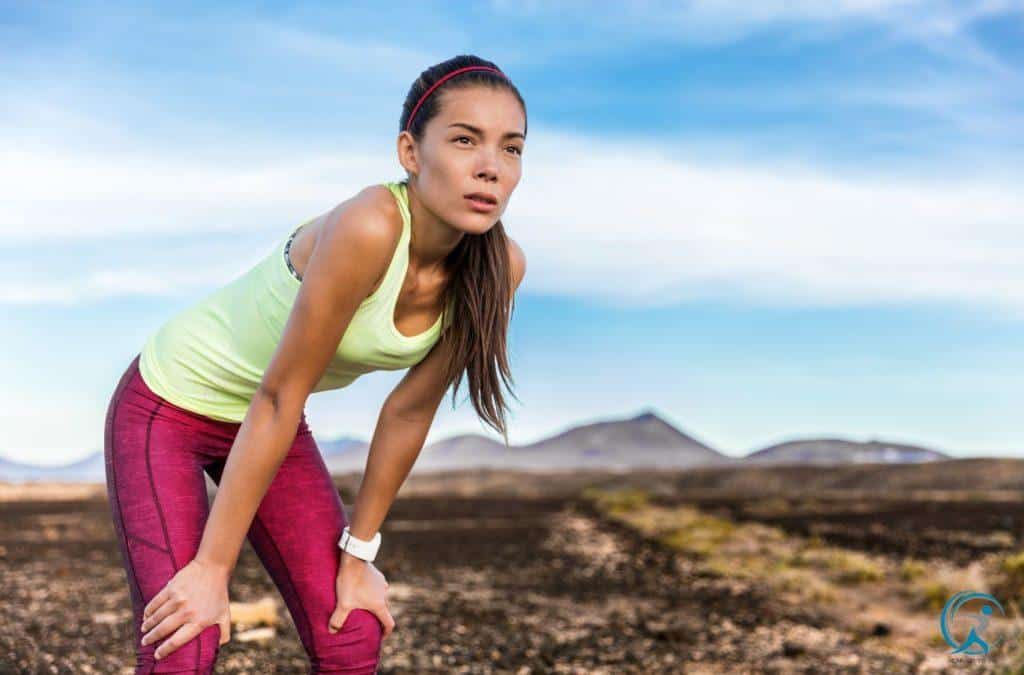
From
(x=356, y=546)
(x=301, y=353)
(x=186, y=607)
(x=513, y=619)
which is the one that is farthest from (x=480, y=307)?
(x=513, y=619)

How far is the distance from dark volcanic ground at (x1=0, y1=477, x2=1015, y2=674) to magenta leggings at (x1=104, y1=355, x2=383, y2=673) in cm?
352

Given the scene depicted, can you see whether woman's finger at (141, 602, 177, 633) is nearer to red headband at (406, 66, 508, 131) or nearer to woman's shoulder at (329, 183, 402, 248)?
Result: woman's shoulder at (329, 183, 402, 248)

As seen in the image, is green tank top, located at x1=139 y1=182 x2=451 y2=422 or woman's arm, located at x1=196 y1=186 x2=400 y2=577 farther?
green tank top, located at x1=139 y1=182 x2=451 y2=422

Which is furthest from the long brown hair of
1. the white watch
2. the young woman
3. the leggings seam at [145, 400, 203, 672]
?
the leggings seam at [145, 400, 203, 672]

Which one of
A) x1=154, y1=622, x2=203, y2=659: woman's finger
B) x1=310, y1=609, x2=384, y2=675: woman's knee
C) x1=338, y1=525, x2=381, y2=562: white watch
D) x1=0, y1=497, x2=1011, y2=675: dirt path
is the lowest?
x1=0, y1=497, x2=1011, y2=675: dirt path

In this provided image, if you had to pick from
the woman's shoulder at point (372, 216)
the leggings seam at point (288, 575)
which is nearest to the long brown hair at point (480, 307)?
the woman's shoulder at point (372, 216)

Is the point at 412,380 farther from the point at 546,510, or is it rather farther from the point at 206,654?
the point at 546,510

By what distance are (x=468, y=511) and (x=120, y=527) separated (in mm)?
29268

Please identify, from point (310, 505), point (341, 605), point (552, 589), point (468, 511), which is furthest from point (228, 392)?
point (468, 511)

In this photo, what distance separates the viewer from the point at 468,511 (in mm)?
31516

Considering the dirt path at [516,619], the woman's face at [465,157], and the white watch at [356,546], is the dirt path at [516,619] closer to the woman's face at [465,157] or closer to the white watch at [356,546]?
the white watch at [356,546]

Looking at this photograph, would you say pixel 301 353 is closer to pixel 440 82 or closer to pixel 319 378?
pixel 319 378

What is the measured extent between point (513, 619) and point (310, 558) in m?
6.17

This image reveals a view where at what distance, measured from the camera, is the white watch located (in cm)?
281
